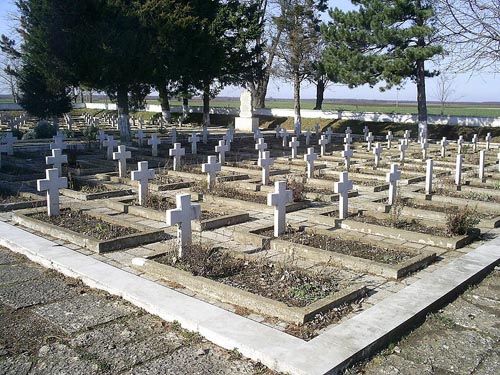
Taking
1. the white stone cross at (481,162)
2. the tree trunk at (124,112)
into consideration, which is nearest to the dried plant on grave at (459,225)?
the white stone cross at (481,162)

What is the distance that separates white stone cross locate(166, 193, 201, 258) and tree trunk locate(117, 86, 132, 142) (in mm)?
17569

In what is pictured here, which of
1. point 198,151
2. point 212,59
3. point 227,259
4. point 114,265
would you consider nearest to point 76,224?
point 114,265

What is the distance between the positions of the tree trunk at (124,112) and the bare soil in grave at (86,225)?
14368 millimetres

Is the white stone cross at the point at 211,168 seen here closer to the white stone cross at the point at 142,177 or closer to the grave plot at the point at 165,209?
the grave plot at the point at 165,209

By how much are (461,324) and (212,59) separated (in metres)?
22.2

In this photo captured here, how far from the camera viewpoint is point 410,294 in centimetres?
561

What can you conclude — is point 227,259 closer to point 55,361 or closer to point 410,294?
point 410,294

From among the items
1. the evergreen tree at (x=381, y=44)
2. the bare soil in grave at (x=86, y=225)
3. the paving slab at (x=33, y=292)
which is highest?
the evergreen tree at (x=381, y=44)

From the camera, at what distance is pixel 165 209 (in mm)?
9945

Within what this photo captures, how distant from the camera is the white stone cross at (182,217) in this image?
6633 millimetres

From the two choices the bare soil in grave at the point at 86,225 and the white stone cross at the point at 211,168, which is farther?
the white stone cross at the point at 211,168

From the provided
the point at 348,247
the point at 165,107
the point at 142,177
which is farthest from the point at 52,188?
the point at 165,107

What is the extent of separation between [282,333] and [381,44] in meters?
24.8

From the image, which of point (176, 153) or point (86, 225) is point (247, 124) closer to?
point (176, 153)
